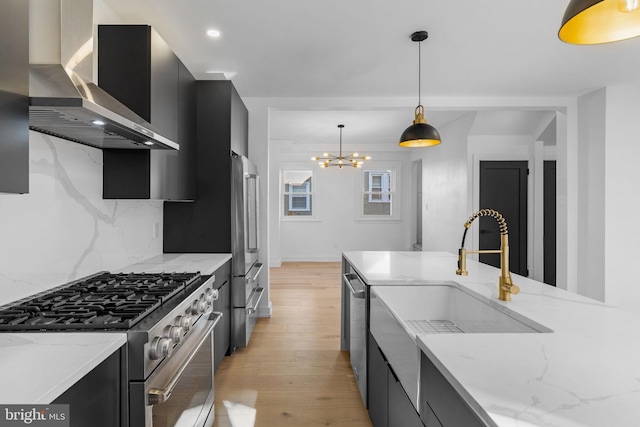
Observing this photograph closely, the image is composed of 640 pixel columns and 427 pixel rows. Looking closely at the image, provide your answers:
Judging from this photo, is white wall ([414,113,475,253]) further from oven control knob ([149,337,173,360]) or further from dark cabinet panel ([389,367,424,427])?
oven control knob ([149,337,173,360])

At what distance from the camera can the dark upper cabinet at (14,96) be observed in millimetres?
979

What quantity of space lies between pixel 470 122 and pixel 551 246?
7.71ft

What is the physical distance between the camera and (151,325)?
3.98ft

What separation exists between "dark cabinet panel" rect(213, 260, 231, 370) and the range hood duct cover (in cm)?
116

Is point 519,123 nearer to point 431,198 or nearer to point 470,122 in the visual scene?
point 470,122

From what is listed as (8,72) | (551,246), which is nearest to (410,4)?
(8,72)

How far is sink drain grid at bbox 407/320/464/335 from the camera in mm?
1761

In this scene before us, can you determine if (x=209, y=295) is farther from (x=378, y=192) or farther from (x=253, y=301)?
(x=378, y=192)

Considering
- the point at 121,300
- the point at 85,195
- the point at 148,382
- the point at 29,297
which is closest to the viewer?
the point at 148,382

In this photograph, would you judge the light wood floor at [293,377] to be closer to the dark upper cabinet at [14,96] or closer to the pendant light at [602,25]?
the dark upper cabinet at [14,96]

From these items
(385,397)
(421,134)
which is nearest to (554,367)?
(385,397)

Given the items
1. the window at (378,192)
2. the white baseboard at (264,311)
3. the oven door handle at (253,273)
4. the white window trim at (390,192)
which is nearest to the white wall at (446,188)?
the white window trim at (390,192)

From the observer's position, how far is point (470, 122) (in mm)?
5125

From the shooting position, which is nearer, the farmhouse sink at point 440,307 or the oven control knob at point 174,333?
the oven control knob at point 174,333
